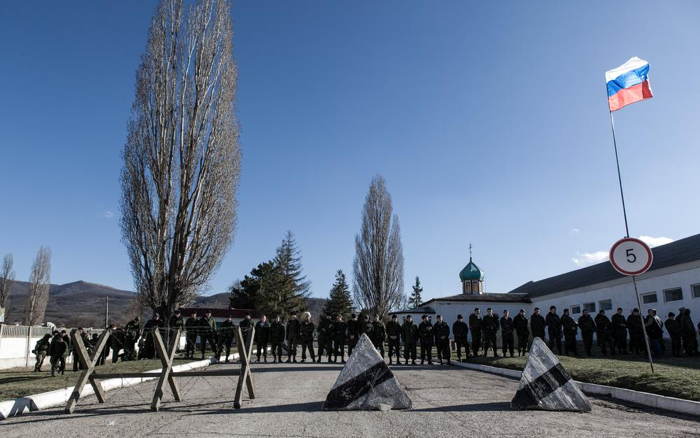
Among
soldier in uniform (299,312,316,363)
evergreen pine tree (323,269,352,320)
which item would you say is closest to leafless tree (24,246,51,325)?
evergreen pine tree (323,269,352,320)

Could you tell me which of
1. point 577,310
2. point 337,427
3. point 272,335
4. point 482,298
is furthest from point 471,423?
point 482,298

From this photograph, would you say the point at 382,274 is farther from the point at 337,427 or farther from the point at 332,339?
the point at 337,427

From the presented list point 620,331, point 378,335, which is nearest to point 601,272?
point 620,331

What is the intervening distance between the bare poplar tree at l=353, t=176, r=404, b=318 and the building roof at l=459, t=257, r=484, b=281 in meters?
9.95

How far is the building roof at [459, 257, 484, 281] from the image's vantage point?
49.1 m

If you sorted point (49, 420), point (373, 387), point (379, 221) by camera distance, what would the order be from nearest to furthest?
point (49, 420), point (373, 387), point (379, 221)

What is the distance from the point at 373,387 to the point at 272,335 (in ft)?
38.7

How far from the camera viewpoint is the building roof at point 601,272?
2328 centimetres

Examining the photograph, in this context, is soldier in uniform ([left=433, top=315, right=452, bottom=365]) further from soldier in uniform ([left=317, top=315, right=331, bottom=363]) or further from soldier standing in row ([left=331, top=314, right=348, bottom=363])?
soldier in uniform ([left=317, top=315, right=331, bottom=363])

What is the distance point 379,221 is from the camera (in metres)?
41.5

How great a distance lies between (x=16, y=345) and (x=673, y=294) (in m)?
32.6

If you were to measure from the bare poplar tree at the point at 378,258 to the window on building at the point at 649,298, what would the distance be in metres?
19.9

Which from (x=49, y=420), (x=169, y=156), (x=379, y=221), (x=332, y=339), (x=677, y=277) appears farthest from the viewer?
(x=379, y=221)

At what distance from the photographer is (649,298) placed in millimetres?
24422
